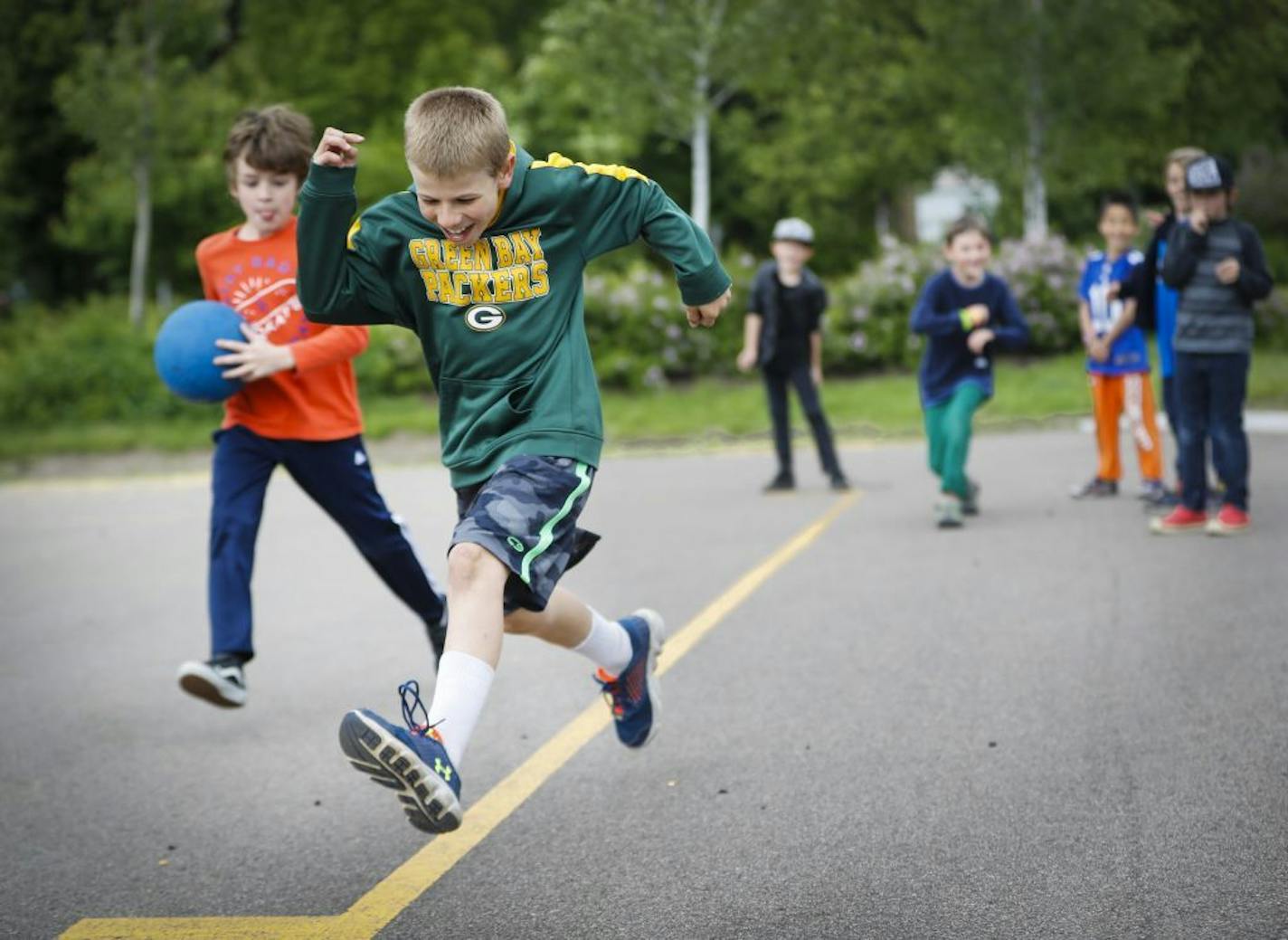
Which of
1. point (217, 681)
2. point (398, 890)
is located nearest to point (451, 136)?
point (398, 890)

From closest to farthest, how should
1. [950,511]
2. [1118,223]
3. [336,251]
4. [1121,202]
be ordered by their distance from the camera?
[336,251], [950,511], [1118,223], [1121,202]

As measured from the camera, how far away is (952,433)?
9633 mm

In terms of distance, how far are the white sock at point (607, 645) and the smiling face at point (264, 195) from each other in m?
1.94

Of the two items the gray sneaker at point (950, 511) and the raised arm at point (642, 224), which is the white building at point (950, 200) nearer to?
the gray sneaker at point (950, 511)

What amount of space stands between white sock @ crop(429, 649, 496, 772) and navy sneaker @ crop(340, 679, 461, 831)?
0.32 ft

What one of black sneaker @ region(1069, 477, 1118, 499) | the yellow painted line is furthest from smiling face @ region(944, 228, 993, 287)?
the yellow painted line

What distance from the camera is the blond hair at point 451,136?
12.4 feet

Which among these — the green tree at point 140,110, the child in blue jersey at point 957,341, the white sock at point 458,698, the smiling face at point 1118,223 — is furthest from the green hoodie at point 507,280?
the green tree at point 140,110

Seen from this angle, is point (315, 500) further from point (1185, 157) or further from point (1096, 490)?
point (1096, 490)

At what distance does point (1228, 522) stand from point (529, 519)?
606 cm

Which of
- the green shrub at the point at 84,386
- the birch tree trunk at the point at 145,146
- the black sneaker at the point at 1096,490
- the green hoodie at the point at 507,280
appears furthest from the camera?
the birch tree trunk at the point at 145,146

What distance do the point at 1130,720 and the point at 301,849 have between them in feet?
8.37

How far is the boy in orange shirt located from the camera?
5605mm

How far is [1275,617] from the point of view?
21.8ft
